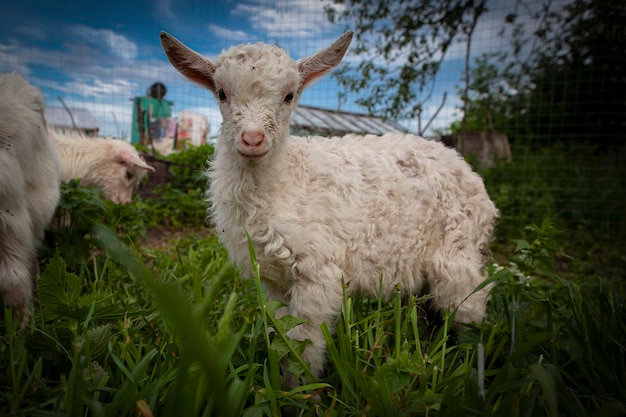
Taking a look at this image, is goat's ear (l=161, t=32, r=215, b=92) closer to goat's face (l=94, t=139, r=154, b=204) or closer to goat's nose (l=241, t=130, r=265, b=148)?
goat's nose (l=241, t=130, r=265, b=148)

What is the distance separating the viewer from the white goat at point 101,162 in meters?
4.59

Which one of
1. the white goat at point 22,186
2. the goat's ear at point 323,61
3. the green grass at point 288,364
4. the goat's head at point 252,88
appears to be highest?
the goat's ear at point 323,61

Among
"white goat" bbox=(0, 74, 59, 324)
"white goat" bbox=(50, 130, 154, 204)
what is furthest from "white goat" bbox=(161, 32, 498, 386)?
"white goat" bbox=(50, 130, 154, 204)

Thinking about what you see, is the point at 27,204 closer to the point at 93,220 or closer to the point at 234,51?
the point at 93,220

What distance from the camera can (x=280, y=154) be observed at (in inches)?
Answer: 80.3

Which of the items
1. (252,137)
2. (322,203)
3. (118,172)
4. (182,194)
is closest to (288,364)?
(322,203)

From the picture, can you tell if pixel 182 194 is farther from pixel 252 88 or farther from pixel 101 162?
pixel 252 88

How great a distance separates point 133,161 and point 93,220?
1.82 m

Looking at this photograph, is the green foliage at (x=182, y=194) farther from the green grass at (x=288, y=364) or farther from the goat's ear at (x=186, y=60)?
the green grass at (x=288, y=364)

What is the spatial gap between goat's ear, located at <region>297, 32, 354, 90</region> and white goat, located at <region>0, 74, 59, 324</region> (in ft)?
5.72

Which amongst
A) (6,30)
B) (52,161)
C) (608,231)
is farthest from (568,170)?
(6,30)

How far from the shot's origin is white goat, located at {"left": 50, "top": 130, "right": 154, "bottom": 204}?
459cm

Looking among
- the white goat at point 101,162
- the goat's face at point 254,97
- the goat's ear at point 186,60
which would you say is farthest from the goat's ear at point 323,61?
the white goat at point 101,162

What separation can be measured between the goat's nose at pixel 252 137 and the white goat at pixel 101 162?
3212mm
